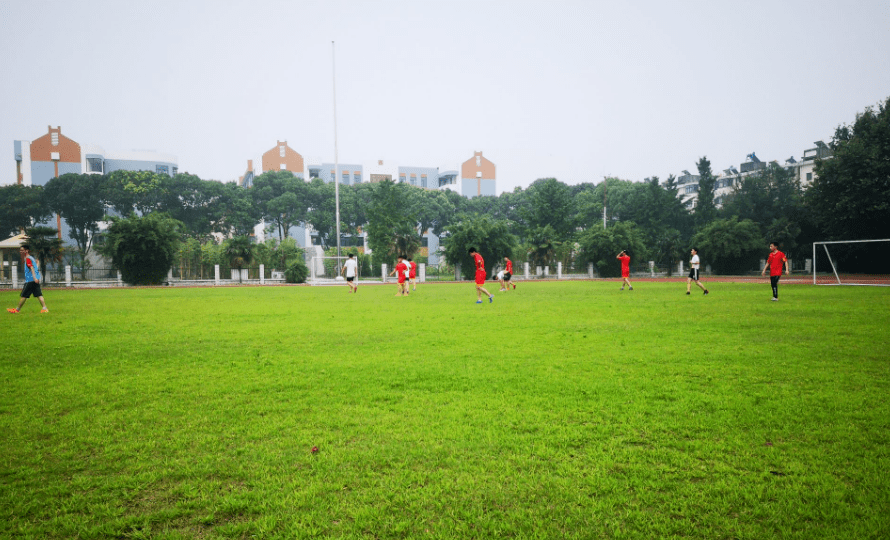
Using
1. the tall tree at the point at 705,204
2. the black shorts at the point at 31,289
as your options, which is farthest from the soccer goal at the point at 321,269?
the tall tree at the point at 705,204

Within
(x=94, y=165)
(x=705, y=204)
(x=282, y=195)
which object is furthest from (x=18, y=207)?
(x=705, y=204)

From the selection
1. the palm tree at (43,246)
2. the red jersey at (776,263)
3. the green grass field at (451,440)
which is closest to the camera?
the green grass field at (451,440)

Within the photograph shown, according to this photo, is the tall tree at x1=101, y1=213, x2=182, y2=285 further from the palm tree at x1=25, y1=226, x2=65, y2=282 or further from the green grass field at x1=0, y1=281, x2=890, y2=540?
the green grass field at x1=0, y1=281, x2=890, y2=540

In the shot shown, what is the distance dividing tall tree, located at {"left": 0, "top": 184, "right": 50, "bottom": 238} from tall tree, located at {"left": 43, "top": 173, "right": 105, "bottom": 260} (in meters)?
1.00

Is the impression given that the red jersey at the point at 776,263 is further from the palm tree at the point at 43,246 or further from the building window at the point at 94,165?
the building window at the point at 94,165

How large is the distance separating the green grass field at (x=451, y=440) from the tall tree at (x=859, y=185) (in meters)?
33.8

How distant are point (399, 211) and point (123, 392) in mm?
43613

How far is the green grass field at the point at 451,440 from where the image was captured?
261 cm

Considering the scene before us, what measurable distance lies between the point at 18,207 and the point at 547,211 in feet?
186

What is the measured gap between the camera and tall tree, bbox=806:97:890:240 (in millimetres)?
32562

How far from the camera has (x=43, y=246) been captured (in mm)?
34844

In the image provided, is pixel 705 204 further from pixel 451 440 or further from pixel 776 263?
pixel 451 440

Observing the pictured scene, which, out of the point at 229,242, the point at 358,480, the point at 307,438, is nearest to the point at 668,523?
the point at 358,480

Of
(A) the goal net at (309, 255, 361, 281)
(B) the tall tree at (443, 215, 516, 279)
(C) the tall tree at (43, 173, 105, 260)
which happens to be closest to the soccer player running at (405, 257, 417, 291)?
(A) the goal net at (309, 255, 361, 281)
